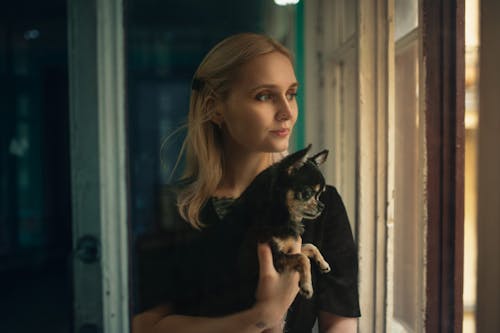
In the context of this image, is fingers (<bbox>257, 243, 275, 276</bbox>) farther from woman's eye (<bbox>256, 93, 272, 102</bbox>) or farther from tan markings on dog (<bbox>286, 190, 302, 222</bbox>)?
woman's eye (<bbox>256, 93, 272, 102</bbox>)

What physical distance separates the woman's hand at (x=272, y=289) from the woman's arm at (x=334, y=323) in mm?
104

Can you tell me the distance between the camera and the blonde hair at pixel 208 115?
1.03m

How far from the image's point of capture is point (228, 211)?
104 centimetres

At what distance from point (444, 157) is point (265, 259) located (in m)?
0.49

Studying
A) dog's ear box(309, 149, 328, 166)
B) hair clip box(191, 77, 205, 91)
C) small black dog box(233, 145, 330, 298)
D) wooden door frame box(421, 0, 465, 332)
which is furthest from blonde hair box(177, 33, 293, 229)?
wooden door frame box(421, 0, 465, 332)

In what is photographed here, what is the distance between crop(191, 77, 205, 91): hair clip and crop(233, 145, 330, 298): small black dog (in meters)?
0.26

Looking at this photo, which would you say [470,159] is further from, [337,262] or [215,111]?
[215,111]

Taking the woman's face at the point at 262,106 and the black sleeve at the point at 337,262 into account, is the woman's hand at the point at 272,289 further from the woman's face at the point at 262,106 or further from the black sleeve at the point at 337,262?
the woman's face at the point at 262,106

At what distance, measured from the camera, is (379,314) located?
1079mm

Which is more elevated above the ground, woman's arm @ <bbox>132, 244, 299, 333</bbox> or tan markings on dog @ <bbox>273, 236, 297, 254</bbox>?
tan markings on dog @ <bbox>273, 236, 297, 254</bbox>

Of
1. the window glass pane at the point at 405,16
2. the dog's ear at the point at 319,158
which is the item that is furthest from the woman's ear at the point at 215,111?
the window glass pane at the point at 405,16

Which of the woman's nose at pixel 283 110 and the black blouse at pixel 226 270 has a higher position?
the woman's nose at pixel 283 110

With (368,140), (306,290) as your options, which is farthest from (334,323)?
(368,140)

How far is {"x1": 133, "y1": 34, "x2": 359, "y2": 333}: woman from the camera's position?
1.02 meters
